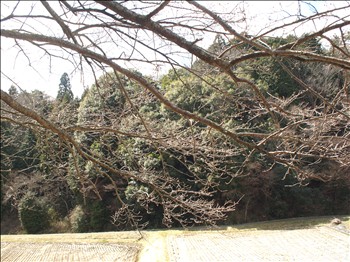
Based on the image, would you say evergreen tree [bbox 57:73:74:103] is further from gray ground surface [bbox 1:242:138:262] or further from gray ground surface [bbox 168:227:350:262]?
gray ground surface [bbox 168:227:350:262]

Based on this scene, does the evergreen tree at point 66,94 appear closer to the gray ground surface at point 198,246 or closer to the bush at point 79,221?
the gray ground surface at point 198,246

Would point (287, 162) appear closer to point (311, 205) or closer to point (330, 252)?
point (330, 252)

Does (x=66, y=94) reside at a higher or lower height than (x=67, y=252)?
higher

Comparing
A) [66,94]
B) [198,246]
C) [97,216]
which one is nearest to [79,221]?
[97,216]

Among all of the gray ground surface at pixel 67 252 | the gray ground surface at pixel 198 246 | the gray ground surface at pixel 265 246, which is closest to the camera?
the gray ground surface at pixel 265 246

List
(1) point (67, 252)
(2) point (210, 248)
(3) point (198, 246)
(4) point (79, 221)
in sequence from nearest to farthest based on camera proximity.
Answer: (2) point (210, 248)
(3) point (198, 246)
(1) point (67, 252)
(4) point (79, 221)

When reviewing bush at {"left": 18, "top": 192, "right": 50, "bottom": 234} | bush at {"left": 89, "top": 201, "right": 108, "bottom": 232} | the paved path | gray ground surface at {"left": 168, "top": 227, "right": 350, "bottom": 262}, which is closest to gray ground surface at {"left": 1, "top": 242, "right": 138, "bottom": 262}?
the paved path

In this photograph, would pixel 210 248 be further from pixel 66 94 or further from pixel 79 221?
pixel 79 221

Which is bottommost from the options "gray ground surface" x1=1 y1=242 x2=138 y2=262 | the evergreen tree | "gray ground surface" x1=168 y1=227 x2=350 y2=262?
"gray ground surface" x1=1 y1=242 x2=138 y2=262

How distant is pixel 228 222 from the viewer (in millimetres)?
16047

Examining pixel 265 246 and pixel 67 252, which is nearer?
pixel 265 246

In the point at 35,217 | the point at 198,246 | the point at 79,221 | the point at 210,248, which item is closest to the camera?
the point at 210,248

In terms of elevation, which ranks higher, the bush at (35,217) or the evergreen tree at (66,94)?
the evergreen tree at (66,94)

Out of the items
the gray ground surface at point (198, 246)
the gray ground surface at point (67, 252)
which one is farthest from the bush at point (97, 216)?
the gray ground surface at point (67, 252)
